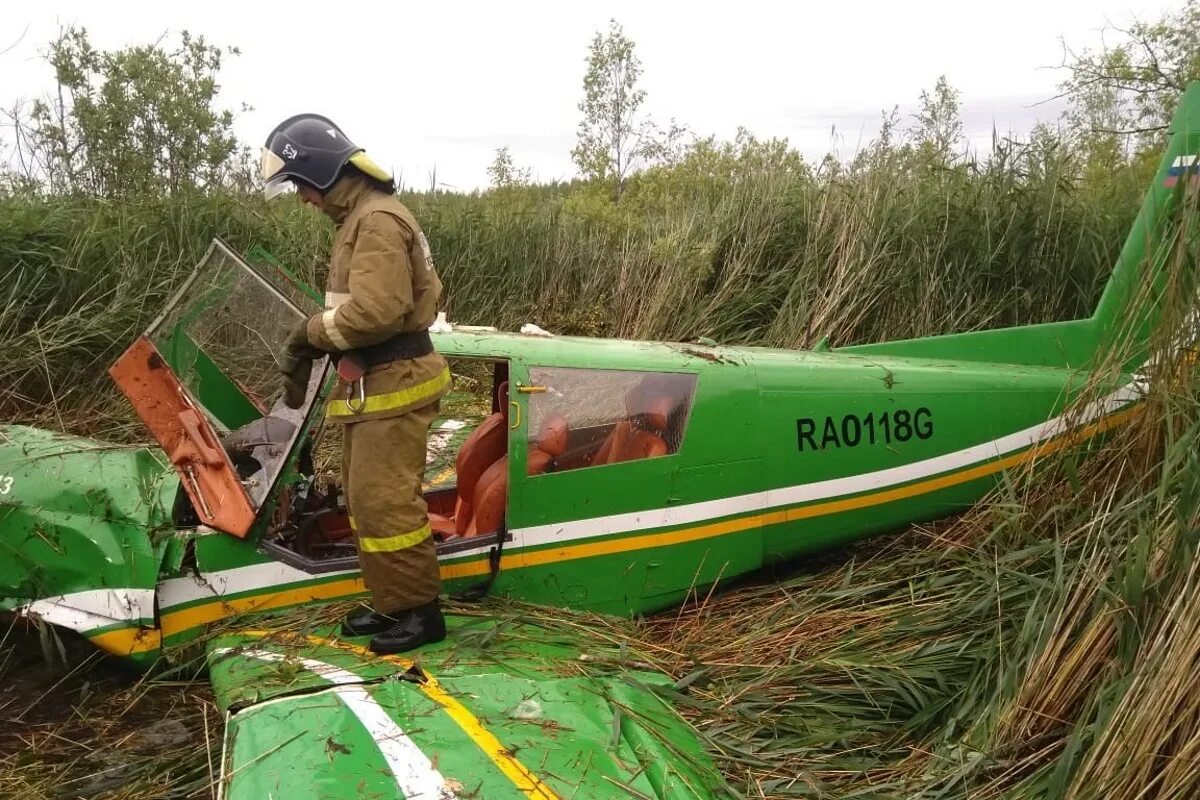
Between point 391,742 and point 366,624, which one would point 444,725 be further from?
point 366,624

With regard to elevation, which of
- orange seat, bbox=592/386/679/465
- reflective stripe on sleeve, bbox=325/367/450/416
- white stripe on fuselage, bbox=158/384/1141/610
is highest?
reflective stripe on sleeve, bbox=325/367/450/416

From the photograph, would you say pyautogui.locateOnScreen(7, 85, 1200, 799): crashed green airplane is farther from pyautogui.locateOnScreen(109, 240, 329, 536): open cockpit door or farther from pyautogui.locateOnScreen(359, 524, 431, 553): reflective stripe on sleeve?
pyautogui.locateOnScreen(359, 524, 431, 553): reflective stripe on sleeve

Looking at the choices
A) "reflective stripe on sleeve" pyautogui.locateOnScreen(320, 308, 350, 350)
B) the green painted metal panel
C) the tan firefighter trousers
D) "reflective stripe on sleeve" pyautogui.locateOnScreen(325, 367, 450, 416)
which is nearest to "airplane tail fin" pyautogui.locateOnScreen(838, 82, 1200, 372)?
"reflective stripe on sleeve" pyautogui.locateOnScreen(325, 367, 450, 416)

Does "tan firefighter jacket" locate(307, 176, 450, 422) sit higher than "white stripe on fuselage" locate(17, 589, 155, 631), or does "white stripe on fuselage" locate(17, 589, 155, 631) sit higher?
"tan firefighter jacket" locate(307, 176, 450, 422)

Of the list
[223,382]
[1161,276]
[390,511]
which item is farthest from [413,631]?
[1161,276]

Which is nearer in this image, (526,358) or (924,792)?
(924,792)

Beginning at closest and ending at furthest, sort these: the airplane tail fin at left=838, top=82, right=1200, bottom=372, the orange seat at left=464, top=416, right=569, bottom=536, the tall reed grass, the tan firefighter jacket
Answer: the tan firefighter jacket → the orange seat at left=464, top=416, right=569, bottom=536 → the airplane tail fin at left=838, top=82, right=1200, bottom=372 → the tall reed grass

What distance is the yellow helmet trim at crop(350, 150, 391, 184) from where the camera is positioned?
2.85 metres

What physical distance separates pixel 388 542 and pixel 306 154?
1369mm

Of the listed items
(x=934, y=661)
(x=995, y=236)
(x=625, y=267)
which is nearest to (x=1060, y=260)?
(x=995, y=236)

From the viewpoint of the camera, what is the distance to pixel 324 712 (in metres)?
2.22

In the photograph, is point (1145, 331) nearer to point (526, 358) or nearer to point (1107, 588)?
point (1107, 588)

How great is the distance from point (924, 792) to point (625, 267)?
697 cm

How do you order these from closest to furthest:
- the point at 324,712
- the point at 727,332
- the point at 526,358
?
the point at 324,712, the point at 526,358, the point at 727,332
